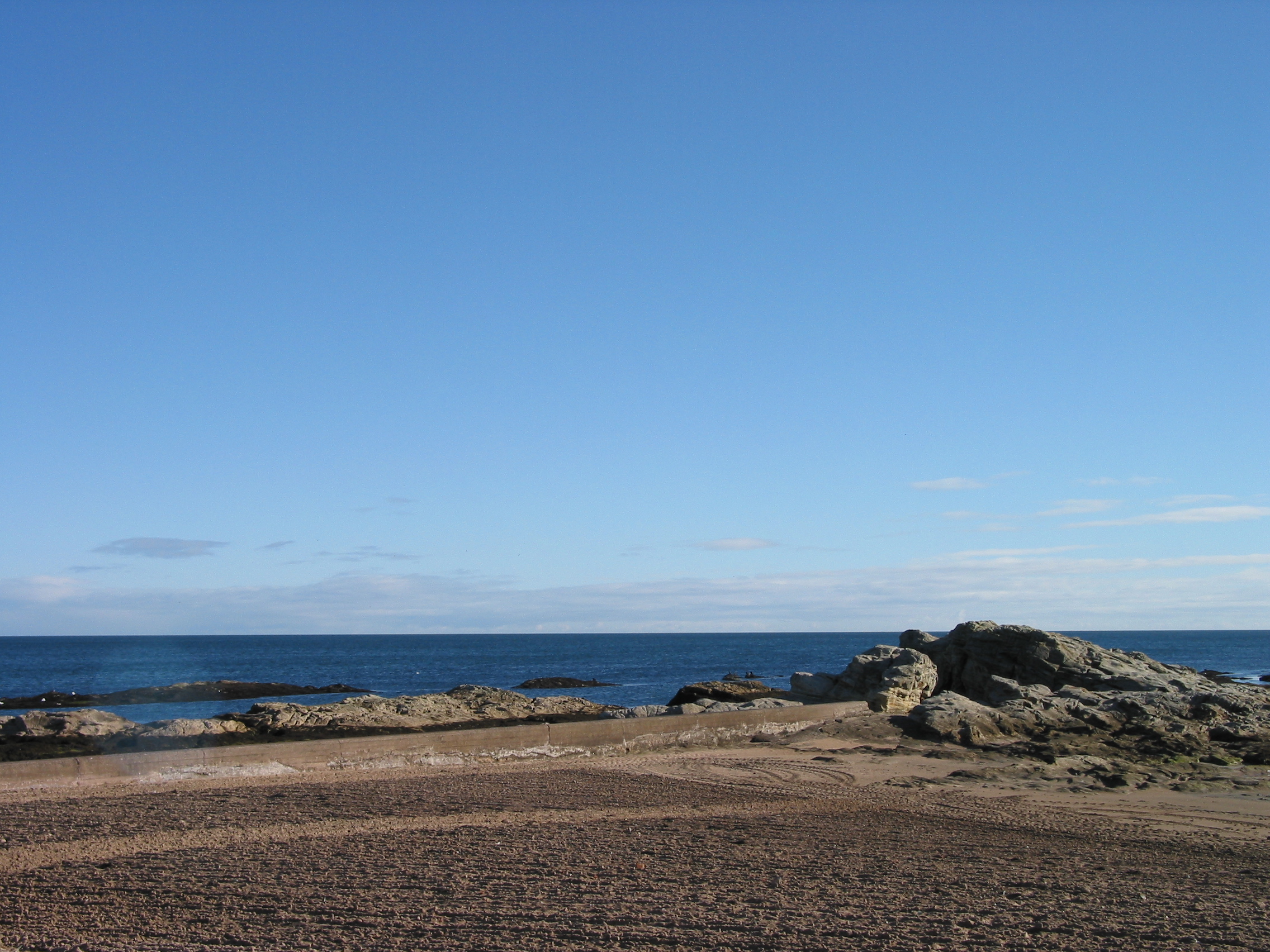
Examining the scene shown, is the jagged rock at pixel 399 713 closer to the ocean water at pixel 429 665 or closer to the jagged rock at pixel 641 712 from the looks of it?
the jagged rock at pixel 641 712

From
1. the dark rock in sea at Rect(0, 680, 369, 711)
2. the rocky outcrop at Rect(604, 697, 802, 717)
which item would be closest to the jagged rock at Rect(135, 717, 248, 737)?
the rocky outcrop at Rect(604, 697, 802, 717)

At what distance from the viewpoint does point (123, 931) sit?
5.62 meters

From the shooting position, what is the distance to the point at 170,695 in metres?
42.0

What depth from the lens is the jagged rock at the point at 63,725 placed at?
1416cm

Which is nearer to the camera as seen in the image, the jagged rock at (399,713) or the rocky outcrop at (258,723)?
the rocky outcrop at (258,723)

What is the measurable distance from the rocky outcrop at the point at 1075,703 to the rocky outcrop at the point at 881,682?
1.19m

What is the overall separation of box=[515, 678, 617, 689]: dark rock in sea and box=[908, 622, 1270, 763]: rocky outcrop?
1029 inches

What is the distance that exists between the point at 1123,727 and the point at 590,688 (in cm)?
3508

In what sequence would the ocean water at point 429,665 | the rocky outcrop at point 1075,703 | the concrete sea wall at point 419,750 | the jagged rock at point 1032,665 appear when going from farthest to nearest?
the ocean water at point 429,665
the jagged rock at point 1032,665
the rocky outcrop at point 1075,703
the concrete sea wall at point 419,750

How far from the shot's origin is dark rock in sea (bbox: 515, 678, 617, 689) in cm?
5066

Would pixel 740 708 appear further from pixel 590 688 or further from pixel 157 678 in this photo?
pixel 157 678

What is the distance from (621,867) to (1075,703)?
1434 centimetres

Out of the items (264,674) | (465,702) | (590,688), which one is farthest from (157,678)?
(465,702)

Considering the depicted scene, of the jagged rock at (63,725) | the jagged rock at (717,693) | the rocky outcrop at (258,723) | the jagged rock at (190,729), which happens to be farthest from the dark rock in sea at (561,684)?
the jagged rock at (190,729)
